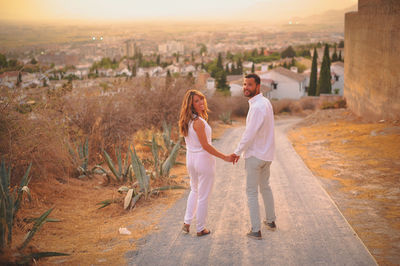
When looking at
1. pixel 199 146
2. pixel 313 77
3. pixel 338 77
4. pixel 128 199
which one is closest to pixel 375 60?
pixel 128 199

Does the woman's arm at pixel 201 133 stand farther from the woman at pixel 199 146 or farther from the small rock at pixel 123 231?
the small rock at pixel 123 231

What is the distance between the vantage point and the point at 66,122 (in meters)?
12.4

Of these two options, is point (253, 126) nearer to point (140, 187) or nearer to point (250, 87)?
point (250, 87)

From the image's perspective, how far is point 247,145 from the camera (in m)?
4.77

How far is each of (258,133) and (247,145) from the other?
0.21 m

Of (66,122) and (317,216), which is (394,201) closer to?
(317,216)

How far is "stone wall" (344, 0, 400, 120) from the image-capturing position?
47.4 feet

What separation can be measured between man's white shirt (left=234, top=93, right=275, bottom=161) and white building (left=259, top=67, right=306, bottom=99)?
199ft

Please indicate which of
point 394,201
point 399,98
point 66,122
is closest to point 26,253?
point 394,201

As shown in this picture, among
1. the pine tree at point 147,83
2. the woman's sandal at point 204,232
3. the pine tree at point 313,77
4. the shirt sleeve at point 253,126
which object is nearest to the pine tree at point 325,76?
the pine tree at point 313,77

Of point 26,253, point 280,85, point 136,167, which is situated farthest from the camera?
point 280,85

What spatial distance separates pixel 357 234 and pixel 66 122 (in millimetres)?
9817

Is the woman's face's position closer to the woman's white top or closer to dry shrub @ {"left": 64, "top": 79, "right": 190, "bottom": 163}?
the woman's white top

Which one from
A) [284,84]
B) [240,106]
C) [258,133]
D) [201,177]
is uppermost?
[258,133]
